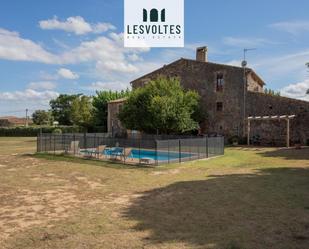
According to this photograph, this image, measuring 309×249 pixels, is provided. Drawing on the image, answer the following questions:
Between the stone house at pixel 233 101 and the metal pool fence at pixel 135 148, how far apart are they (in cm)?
1072

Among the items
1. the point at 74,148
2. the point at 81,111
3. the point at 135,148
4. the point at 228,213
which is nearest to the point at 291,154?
the point at 135,148

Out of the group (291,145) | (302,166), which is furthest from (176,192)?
(291,145)

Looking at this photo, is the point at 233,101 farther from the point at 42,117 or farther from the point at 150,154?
the point at 42,117

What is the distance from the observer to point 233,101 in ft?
111

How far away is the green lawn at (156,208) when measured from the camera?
6.66m

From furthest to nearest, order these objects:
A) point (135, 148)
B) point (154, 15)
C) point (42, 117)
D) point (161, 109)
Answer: point (42, 117) < point (161, 109) < point (135, 148) < point (154, 15)

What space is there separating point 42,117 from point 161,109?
6851 cm

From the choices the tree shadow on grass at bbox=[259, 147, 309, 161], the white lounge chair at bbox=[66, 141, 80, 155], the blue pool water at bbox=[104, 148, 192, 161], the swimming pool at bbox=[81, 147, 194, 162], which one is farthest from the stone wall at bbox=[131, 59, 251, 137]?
the white lounge chair at bbox=[66, 141, 80, 155]

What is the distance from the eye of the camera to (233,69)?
111 ft

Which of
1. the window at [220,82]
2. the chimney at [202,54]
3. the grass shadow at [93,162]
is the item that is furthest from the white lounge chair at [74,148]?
the chimney at [202,54]

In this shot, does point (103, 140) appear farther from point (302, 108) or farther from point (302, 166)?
point (302, 108)

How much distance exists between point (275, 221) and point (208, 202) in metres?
2.42

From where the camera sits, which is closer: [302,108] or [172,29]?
[172,29]

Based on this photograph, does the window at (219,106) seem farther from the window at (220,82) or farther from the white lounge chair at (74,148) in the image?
the white lounge chair at (74,148)
